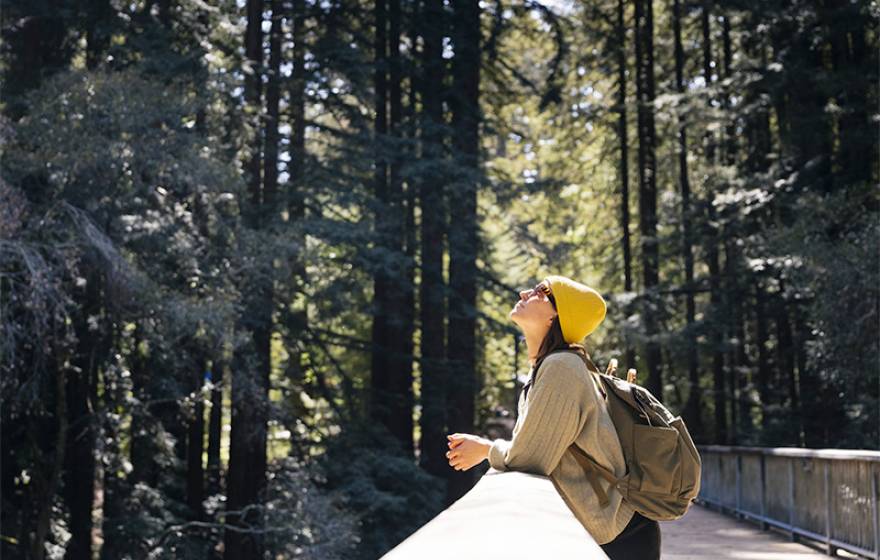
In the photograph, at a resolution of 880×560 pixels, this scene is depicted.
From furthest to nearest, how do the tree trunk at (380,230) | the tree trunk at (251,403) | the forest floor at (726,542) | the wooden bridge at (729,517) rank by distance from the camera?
the tree trunk at (380,230)
the tree trunk at (251,403)
the forest floor at (726,542)
the wooden bridge at (729,517)

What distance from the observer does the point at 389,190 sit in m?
24.6

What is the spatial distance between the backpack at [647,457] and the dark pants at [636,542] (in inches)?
1.8

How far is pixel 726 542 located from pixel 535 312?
10.2m

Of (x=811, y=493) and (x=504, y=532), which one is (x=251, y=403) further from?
(x=504, y=532)

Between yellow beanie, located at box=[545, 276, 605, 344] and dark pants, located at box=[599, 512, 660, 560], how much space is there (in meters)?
0.59

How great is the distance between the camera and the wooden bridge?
68.9 inches

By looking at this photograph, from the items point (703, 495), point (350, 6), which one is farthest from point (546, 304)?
point (350, 6)

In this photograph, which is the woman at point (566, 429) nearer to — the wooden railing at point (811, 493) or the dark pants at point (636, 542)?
the dark pants at point (636, 542)

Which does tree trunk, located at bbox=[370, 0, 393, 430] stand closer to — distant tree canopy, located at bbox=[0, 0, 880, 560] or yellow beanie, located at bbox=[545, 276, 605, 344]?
distant tree canopy, located at bbox=[0, 0, 880, 560]

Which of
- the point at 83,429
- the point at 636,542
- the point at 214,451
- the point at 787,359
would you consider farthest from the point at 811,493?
the point at 214,451

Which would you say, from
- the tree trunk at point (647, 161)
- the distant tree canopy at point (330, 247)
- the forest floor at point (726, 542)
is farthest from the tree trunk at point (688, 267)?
the forest floor at point (726, 542)

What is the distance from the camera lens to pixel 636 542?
3.54 m

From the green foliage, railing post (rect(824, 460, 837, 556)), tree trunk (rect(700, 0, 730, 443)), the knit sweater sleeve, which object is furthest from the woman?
tree trunk (rect(700, 0, 730, 443))

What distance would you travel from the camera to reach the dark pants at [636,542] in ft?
11.5
